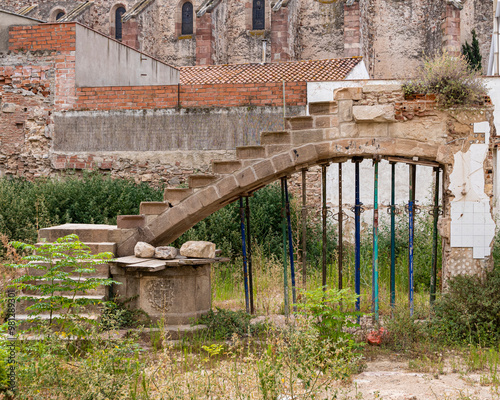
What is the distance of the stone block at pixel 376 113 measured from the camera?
770cm

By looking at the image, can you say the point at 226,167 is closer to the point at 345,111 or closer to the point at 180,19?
the point at 345,111

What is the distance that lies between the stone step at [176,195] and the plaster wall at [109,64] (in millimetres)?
8106

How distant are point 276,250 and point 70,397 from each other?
8.04 m

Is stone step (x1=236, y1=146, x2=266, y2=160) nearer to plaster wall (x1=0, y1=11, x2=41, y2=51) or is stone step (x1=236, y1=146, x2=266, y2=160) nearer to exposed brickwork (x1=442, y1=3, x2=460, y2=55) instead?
plaster wall (x1=0, y1=11, x2=41, y2=51)

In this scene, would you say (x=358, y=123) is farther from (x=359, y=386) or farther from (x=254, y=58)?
(x=254, y=58)

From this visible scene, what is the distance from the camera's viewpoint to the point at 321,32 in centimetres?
2605

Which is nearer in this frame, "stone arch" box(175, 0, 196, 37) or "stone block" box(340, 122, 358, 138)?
"stone block" box(340, 122, 358, 138)

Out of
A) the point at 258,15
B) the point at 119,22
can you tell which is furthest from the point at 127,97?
the point at 119,22

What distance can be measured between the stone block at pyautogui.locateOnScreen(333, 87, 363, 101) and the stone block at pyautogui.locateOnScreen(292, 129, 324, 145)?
0.52 m

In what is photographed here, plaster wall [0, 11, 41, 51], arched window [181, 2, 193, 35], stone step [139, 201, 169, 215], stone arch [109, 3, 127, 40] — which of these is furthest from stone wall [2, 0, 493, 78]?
stone step [139, 201, 169, 215]

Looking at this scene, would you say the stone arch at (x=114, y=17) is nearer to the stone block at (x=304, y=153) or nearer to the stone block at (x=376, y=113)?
the stone block at (x=304, y=153)

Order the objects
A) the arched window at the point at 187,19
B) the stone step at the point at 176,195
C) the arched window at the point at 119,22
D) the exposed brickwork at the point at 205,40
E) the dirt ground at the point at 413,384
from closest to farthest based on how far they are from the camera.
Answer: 1. the dirt ground at the point at 413,384
2. the stone step at the point at 176,195
3. the exposed brickwork at the point at 205,40
4. the arched window at the point at 187,19
5. the arched window at the point at 119,22

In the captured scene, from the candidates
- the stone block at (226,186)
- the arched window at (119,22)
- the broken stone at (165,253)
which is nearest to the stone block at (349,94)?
the stone block at (226,186)

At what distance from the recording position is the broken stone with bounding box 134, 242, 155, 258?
7.73 m
